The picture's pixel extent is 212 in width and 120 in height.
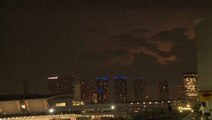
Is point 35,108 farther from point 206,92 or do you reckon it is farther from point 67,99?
point 206,92

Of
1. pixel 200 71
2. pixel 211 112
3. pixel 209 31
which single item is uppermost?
pixel 209 31

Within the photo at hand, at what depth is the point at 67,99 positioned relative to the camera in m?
108

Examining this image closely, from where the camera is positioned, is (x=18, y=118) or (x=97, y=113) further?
(x=97, y=113)

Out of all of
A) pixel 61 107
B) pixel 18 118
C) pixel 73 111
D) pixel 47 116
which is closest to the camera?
pixel 18 118

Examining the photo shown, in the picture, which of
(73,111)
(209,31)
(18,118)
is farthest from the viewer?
(73,111)

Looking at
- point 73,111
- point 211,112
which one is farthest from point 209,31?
point 73,111

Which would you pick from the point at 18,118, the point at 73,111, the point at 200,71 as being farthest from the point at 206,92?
the point at 73,111

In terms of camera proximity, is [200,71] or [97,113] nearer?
[200,71]

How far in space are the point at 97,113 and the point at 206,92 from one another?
7816 cm

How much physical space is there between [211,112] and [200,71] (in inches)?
78.5

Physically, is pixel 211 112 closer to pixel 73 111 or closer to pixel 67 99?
pixel 73 111

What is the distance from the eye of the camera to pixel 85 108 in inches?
4343

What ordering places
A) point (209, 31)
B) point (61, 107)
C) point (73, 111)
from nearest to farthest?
point (209, 31) → point (73, 111) → point (61, 107)

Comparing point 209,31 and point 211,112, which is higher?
point 209,31
